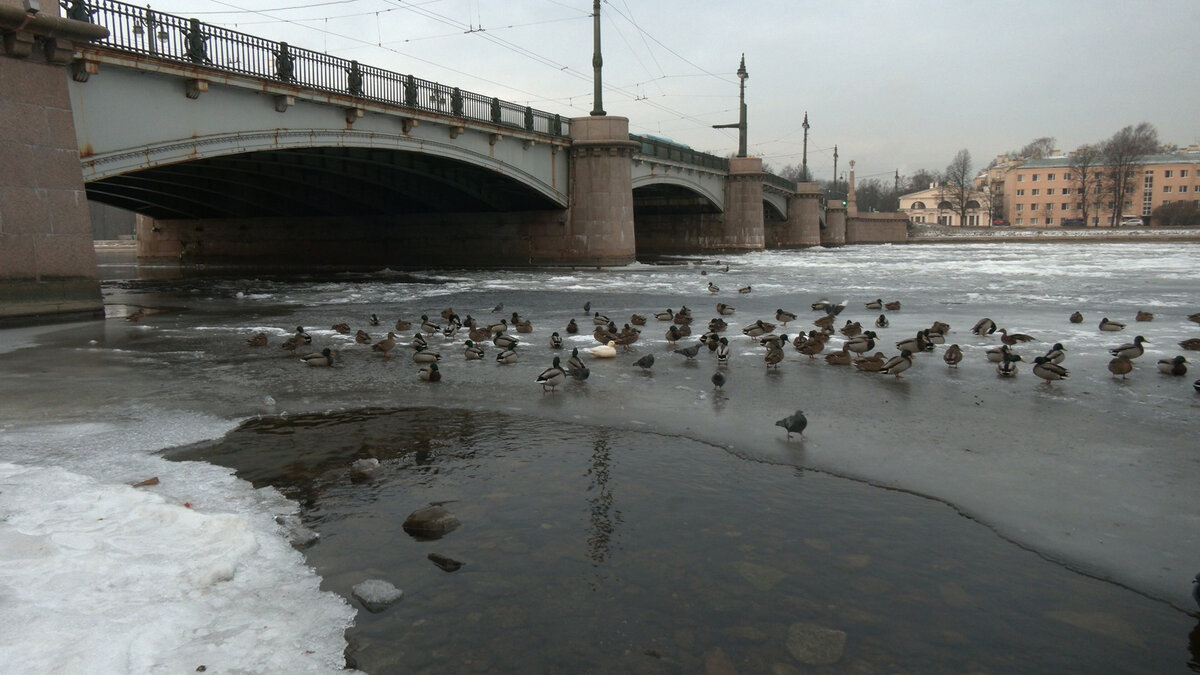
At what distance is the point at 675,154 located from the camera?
4722 centimetres

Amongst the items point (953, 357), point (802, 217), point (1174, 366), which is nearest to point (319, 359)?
point (953, 357)

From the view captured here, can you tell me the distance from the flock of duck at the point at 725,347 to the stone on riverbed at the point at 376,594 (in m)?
3.98

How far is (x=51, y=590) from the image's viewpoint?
3811 mm

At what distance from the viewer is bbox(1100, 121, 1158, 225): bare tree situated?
100562 mm

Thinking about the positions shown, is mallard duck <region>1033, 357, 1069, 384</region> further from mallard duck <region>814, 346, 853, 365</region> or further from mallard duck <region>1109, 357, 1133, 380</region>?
mallard duck <region>814, 346, 853, 365</region>

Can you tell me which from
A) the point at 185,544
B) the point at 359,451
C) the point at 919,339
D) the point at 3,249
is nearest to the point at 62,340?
the point at 3,249

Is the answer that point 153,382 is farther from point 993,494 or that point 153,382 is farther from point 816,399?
point 993,494

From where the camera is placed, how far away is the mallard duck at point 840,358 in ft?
35.2

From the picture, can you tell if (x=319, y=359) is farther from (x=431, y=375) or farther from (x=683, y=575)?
(x=683, y=575)

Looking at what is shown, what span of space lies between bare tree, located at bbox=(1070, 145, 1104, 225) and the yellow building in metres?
0.45

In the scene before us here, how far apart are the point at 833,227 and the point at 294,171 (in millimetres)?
68991

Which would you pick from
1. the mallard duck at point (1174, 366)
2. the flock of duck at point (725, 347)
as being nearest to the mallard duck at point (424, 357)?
the flock of duck at point (725, 347)

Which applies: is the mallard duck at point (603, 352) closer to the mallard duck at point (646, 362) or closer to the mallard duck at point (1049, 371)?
the mallard duck at point (646, 362)

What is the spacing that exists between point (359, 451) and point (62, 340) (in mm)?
9513
